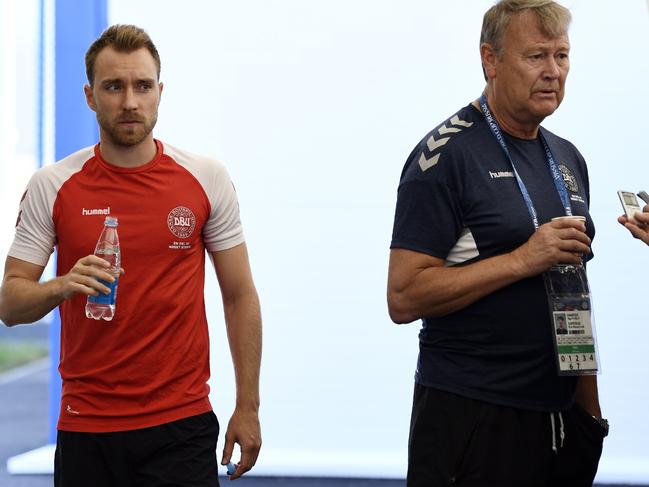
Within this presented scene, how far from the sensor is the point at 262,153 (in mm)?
4641

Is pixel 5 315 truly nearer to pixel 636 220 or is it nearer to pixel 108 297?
pixel 108 297

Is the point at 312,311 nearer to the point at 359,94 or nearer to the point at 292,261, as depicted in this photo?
the point at 292,261

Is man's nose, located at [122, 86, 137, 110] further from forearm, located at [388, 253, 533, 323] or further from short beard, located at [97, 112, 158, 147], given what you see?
forearm, located at [388, 253, 533, 323]

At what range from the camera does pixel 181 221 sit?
82.8 inches

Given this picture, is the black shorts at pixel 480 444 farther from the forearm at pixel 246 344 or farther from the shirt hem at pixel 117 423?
the shirt hem at pixel 117 423

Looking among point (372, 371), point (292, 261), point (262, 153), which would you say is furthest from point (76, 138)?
point (372, 371)

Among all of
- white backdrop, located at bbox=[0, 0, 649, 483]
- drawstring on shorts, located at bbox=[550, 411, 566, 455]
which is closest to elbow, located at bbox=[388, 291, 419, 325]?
drawstring on shorts, located at bbox=[550, 411, 566, 455]

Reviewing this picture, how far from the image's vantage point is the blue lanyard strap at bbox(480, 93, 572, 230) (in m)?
1.99

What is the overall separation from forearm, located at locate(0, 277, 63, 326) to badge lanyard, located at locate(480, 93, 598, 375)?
3.34 ft

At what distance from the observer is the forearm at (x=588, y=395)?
2.12m

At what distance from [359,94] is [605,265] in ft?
4.75

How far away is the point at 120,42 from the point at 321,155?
98.7 inches

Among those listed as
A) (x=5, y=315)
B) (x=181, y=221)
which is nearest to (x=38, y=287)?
(x=5, y=315)

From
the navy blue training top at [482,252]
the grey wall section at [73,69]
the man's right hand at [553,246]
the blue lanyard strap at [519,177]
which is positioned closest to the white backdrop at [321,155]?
the grey wall section at [73,69]
